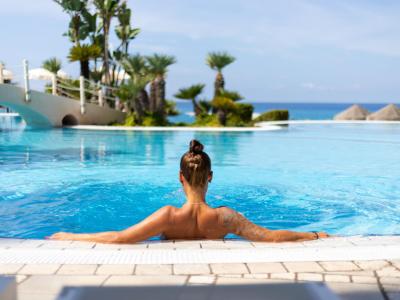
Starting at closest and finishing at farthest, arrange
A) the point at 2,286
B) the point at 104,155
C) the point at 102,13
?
the point at 2,286 < the point at 104,155 < the point at 102,13

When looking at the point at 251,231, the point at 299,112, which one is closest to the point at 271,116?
the point at 251,231

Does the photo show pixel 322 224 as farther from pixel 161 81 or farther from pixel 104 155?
pixel 161 81

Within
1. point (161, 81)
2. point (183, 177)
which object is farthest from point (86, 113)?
point (183, 177)

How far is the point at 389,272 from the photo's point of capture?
281 cm

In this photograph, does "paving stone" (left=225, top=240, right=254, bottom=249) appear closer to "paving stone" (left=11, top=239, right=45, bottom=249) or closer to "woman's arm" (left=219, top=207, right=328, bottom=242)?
"woman's arm" (left=219, top=207, right=328, bottom=242)

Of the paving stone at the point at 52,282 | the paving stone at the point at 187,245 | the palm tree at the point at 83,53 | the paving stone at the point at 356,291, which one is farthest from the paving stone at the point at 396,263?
the palm tree at the point at 83,53

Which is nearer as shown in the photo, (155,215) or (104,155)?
(155,215)

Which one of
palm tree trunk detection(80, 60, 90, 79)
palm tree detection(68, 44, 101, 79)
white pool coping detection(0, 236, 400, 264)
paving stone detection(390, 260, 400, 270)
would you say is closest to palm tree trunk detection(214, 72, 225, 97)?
palm tree detection(68, 44, 101, 79)

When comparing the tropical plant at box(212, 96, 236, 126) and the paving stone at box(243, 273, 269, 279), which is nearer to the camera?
the paving stone at box(243, 273, 269, 279)

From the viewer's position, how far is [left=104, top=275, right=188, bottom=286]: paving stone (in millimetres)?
2617

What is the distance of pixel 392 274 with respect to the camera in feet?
9.13

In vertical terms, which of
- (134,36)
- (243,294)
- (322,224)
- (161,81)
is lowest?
(322,224)

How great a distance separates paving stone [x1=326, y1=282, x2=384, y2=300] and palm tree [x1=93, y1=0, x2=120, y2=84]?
2674cm

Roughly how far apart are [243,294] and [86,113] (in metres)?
22.4
